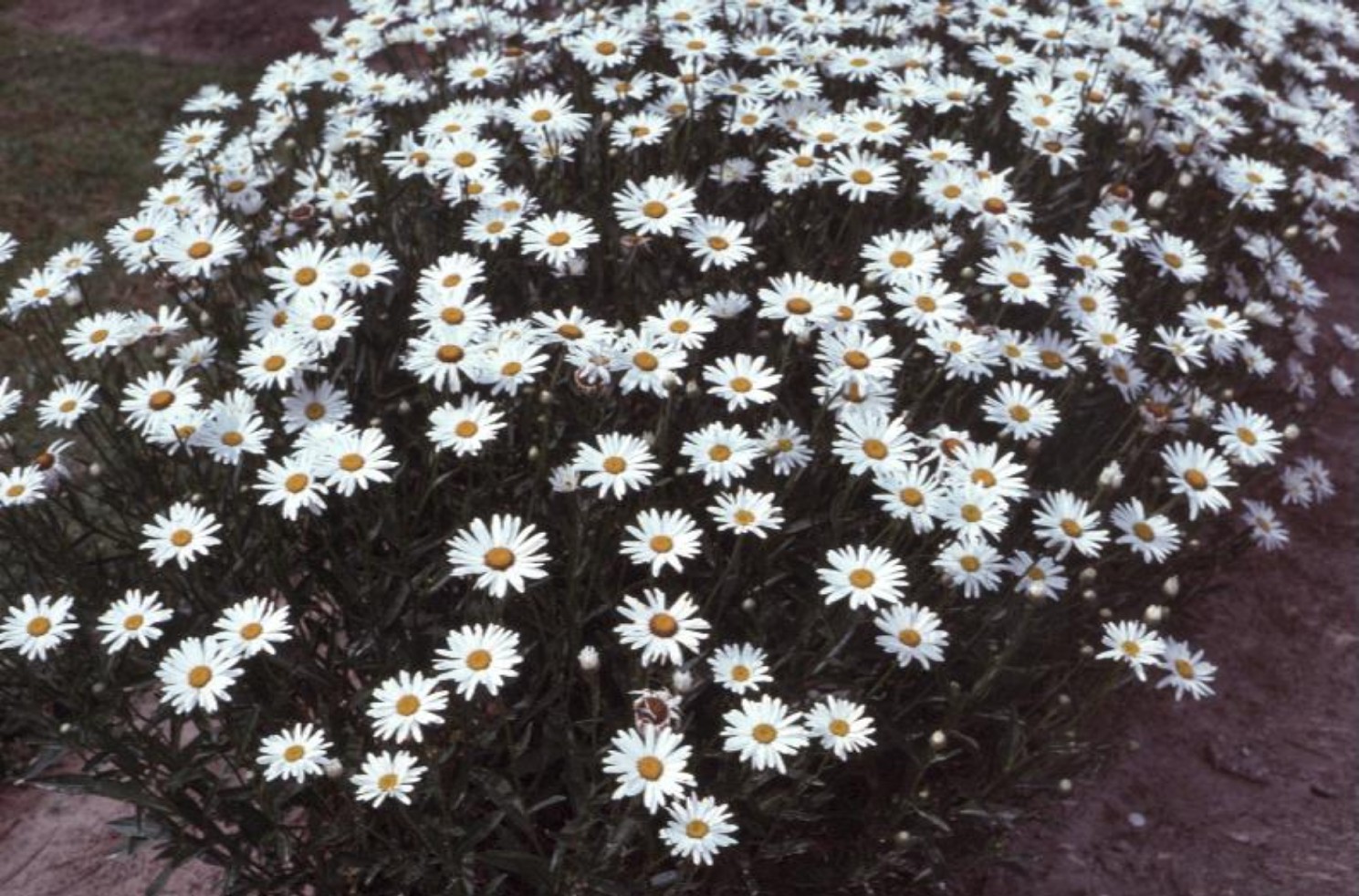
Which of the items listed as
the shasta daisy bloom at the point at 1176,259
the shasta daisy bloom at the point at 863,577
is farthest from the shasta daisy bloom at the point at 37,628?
the shasta daisy bloom at the point at 1176,259

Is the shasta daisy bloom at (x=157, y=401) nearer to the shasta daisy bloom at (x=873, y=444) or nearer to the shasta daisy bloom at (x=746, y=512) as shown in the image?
the shasta daisy bloom at (x=746, y=512)

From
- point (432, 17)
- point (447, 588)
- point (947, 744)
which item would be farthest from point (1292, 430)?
point (432, 17)

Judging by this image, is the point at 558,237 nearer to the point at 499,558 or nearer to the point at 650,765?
the point at 499,558

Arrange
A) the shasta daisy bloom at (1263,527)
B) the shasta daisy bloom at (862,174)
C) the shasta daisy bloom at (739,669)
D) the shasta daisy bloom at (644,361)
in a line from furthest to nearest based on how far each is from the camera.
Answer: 1. the shasta daisy bloom at (1263,527)
2. the shasta daisy bloom at (862,174)
3. the shasta daisy bloom at (644,361)
4. the shasta daisy bloom at (739,669)

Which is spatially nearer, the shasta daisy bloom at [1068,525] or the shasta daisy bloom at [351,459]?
the shasta daisy bloom at [351,459]

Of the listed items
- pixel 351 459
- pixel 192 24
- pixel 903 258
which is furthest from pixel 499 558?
pixel 192 24

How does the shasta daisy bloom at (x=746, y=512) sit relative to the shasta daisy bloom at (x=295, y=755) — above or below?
above

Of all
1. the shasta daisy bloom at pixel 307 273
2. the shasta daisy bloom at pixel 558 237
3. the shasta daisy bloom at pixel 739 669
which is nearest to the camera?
the shasta daisy bloom at pixel 739 669
